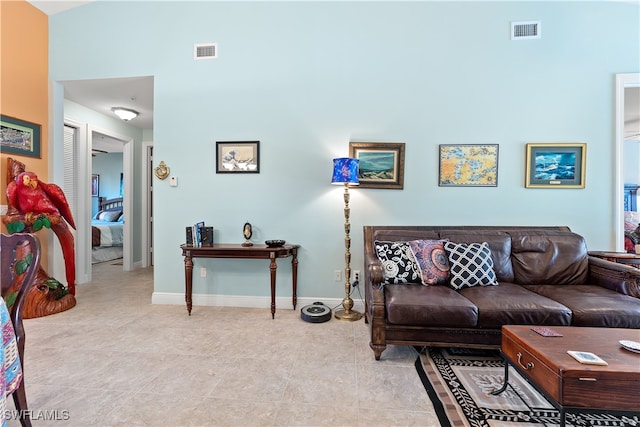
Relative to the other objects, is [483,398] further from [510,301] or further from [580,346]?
[510,301]

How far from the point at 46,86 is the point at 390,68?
4.00m

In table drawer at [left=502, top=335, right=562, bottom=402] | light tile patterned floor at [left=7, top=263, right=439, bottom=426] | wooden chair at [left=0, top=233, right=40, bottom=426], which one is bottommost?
light tile patterned floor at [left=7, top=263, right=439, bottom=426]

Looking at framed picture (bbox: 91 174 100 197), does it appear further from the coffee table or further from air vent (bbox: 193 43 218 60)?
the coffee table

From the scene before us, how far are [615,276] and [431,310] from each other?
1.60m

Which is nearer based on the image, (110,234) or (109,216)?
(110,234)

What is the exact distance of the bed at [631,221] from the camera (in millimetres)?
3423

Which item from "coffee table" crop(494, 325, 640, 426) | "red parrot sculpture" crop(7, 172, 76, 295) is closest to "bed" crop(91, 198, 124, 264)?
"red parrot sculpture" crop(7, 172, 76, 295)

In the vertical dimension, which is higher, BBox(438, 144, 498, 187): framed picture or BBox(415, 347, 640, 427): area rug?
BBox(438, 144, 498, 187): framed picture

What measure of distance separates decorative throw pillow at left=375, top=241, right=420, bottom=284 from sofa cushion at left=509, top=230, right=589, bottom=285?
3.25ft

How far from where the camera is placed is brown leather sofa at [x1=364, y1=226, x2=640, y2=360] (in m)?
1.96

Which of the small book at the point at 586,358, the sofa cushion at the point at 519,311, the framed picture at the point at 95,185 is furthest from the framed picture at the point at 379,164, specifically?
the framed picture at the point at 95,185

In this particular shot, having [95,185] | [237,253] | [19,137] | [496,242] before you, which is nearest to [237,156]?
[237,253]

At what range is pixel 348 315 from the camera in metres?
2.87

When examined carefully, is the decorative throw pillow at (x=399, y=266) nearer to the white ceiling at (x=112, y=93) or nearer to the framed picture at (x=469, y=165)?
the framed picture at (x=469, y=165)
